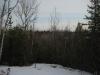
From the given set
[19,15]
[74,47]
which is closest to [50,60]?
[74,47]

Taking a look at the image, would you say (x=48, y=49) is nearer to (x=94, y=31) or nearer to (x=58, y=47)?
(x=58, y=47)

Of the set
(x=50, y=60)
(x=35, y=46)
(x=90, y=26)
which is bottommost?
(x=50, y=60)

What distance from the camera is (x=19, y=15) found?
31609mm

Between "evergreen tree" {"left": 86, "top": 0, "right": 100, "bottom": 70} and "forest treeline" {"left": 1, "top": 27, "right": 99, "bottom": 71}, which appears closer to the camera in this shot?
"evergreen tree" {"left": 86, "top": 0, "right": 100, "bottom": 70}

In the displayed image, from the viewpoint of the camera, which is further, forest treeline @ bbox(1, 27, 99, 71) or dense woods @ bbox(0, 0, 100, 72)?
forest treeline @ bbox(1, 27, 99, 71)

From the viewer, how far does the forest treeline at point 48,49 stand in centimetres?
1986

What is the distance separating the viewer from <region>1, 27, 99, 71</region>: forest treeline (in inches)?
782

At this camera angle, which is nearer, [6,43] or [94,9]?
[94,9]

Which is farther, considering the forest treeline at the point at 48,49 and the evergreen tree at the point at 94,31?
the forest treeline at the point at 48,49

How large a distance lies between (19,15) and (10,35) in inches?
458

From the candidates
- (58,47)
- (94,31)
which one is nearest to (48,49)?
(58,47)

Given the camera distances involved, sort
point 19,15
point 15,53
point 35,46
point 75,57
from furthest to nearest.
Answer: point 19,15, point 35,46, point 75,57, point 15,53

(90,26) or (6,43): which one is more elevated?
(90,26)

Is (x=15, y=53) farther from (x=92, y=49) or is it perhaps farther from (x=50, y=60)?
(x=92, y=49)
